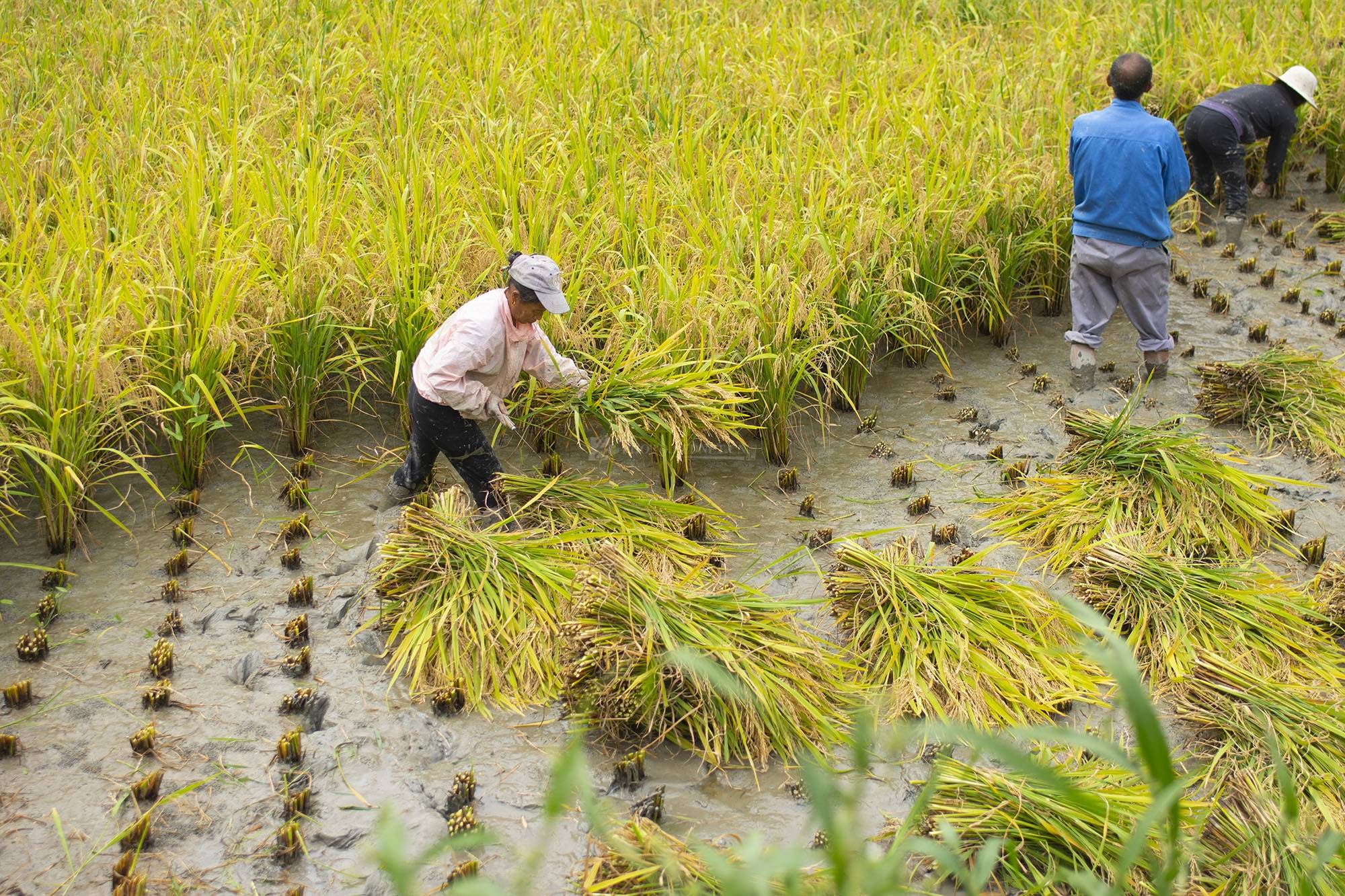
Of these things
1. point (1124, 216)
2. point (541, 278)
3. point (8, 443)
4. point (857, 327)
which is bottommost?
point (857, 327)

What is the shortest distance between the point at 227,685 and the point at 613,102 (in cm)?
357

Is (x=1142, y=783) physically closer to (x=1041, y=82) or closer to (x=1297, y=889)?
(x=1297, y=889)

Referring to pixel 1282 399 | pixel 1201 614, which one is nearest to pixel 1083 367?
pixel 1282 399

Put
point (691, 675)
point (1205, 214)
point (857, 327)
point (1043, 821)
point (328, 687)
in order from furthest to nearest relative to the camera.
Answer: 1. point (1205, 214)
2. point (857, 327)
3. point (328, 687)
4. point (691, 675)
5. point (1043, 821)

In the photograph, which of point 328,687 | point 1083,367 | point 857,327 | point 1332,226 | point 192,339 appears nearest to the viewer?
point 328,687

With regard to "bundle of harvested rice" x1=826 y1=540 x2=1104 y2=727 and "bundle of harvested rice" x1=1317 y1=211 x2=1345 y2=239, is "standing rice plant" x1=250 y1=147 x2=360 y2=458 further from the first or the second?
"bundle of harvested rice" x1=1317 y1=211 x2=1345 y2=239

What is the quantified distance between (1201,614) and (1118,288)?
73.6 inches

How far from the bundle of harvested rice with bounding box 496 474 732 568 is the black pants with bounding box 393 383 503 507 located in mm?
86

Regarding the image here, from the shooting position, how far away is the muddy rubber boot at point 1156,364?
4.63m

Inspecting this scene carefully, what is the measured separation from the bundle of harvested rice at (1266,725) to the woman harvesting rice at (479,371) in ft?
6.93

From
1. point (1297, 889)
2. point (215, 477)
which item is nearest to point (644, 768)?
point (1297, 889)

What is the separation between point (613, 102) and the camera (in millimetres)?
5391

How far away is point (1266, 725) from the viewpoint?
2727 mm

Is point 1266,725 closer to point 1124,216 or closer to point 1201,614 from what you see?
point 1201,614
